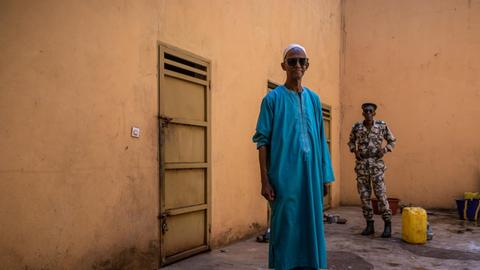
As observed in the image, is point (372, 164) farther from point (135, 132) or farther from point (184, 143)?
point (135, 132)

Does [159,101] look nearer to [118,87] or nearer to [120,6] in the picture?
[118,87]

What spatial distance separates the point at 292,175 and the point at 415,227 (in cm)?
364

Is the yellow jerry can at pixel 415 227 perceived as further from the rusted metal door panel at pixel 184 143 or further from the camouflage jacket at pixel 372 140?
the rusted metal door panel at pixel 184 143

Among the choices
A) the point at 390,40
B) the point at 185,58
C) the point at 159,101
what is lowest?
the point at 159,101

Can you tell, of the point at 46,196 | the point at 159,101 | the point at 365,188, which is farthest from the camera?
the point at 365,188

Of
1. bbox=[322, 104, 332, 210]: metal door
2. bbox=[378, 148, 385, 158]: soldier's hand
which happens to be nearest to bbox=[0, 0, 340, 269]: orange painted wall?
bbox=[378, 148, 385, 158]: soldier's hand

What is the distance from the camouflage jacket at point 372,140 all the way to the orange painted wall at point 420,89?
354 cm

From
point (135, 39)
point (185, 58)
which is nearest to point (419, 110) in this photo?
point (185, 58)

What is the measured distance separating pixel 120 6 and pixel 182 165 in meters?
1.75

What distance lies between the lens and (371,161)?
6480 millimetres

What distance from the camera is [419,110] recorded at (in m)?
9.70

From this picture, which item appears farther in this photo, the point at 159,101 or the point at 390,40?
the point at 390,40

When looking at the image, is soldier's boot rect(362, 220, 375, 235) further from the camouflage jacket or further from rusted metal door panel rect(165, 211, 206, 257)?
rusted metal door panel rect(165, 211, 206, 257)

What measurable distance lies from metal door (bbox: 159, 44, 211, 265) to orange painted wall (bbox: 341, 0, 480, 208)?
227 inches
